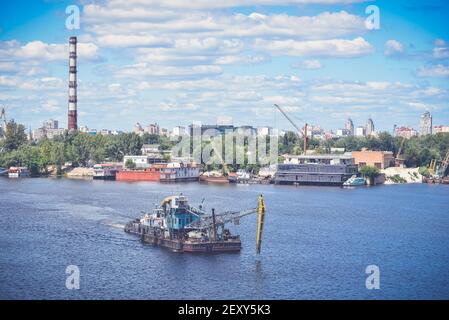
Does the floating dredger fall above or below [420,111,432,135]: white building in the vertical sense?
below

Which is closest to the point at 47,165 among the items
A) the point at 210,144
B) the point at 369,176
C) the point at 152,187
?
the point at 210,144

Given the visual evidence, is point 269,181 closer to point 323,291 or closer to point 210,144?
point 210,144

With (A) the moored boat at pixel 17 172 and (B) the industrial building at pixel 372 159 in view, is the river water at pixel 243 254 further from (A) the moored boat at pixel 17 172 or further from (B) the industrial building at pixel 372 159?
(B) the industrial building at pixel 372 159

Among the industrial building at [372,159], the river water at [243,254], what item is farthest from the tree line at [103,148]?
the river water at [243,254]

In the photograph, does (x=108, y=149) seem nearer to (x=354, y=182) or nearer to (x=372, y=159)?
(x=372, y=159)

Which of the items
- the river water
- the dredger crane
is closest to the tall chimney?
the river water

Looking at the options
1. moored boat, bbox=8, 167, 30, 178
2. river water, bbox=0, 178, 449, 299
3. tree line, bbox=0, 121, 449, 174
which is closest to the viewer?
river water, bbox=0, 178, 449, 299

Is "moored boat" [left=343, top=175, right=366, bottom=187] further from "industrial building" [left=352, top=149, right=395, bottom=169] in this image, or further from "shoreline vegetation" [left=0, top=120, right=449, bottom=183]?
"industrial building" [left=352, top=149, right=395, bottom=169]
